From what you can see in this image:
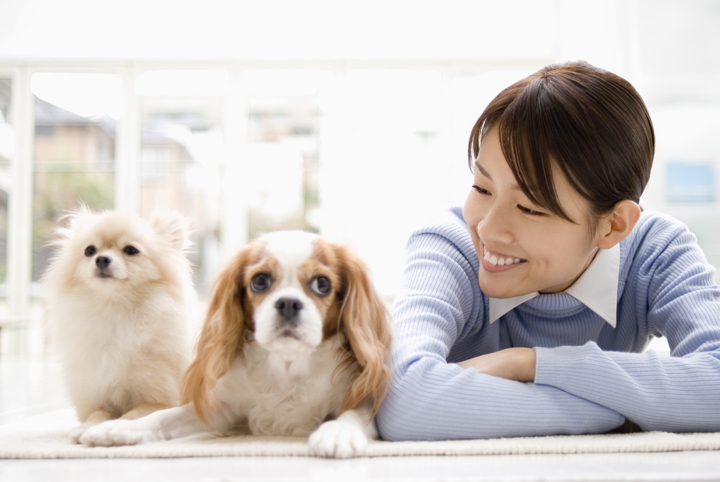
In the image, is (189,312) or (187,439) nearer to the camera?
(187,439)

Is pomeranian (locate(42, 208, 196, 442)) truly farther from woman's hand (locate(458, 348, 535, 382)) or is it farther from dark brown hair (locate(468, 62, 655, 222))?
dark brown hair (locate(468, 62, 655, 222))

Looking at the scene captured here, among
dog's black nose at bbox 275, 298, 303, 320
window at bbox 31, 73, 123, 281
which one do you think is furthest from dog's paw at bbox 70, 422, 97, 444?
window at bbox 31, 73, 123, 281

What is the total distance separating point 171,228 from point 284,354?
2.02 ft

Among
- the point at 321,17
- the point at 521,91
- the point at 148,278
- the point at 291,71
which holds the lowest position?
the point at 148,278

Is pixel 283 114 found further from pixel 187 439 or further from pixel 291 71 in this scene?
pixel 187 439

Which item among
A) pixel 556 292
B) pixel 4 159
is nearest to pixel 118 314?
pixel 556 292

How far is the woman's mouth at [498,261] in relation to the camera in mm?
1295

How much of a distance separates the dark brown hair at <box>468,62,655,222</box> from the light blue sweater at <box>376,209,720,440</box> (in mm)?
247

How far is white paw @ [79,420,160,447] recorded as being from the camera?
1078mm

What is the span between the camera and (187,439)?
1144 mm

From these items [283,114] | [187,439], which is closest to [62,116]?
[283,114]

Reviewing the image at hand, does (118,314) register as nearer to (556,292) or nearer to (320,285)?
(320,285)

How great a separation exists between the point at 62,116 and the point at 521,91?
5848 mm

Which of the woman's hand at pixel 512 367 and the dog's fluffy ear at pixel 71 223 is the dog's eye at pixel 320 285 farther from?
the dog's fluffy ear at pixel 71 223
